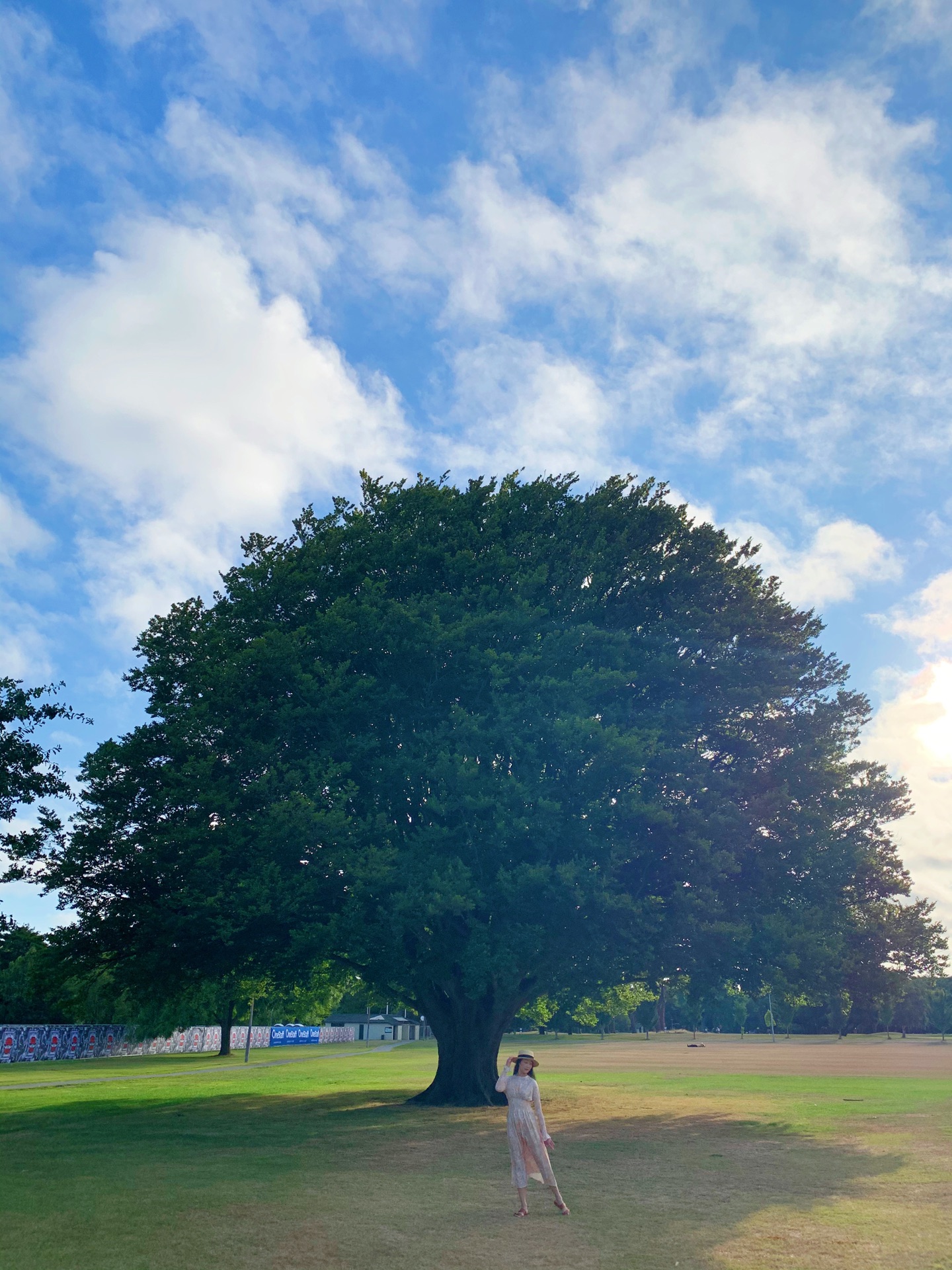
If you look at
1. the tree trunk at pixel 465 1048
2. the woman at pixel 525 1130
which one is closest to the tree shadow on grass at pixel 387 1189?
the woman at pixel 525 1130

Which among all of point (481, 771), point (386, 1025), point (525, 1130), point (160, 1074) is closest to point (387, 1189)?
point (525, 1130)

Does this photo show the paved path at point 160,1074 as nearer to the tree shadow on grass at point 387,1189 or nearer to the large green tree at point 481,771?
the tree shadow on grass at point 387,1189

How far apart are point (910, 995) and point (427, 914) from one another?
165733mm

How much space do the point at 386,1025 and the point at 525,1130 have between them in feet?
530

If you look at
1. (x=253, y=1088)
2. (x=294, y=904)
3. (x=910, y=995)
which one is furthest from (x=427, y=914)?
(x=910, y=995)

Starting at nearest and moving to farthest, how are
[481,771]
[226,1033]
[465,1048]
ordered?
[481,771] → [465,1048] → [226,1033]

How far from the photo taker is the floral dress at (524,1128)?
13820 mm

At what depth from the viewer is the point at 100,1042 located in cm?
6706

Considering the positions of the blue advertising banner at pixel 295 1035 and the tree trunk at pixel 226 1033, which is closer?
the tree trunk at pixel 226 1033

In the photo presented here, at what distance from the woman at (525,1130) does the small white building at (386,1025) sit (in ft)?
460

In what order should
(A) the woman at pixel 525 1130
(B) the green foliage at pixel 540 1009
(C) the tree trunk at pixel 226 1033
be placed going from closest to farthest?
(A) the woman at pixel 525 1130 < (B) the green foliage at pixel 540 1009 < (C) the tree trunk at pixel 226 1033

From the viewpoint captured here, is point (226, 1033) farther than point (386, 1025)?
No

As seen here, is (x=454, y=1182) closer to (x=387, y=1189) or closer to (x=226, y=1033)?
(x=387, y=1189)

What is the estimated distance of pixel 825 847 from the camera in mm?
31766
